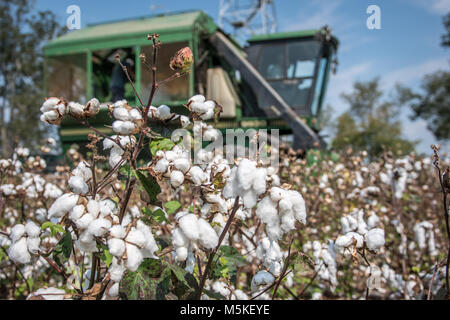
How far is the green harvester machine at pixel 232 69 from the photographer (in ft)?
24.5

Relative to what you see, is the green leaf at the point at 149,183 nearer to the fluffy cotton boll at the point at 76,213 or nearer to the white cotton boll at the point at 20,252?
the fluffy cotton boll at the point at 76,213

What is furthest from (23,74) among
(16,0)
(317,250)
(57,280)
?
(317,250)

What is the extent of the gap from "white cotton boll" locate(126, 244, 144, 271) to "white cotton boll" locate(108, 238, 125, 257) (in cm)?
1

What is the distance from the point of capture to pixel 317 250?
1.90 m

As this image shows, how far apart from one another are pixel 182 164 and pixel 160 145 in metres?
0.13

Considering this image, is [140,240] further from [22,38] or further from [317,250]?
[22,38]

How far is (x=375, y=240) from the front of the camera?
1.21 m

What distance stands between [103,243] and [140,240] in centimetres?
11

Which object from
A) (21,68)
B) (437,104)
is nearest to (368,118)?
(437,104)

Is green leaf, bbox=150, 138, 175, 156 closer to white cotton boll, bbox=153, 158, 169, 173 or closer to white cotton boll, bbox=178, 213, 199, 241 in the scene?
white cotton boll, bbox=153, 158, 169, 173

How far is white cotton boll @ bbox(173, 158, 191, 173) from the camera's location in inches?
40.5

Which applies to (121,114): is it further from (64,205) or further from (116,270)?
(116,270)

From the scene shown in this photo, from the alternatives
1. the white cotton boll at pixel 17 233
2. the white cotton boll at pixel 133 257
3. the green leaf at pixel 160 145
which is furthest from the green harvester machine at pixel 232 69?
the white cotton boll at pixel 133 257

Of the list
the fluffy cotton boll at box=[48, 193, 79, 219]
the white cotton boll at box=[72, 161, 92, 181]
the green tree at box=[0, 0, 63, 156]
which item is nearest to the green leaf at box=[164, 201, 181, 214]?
the white cotton boll at box=[72, 161, 92, 181]
